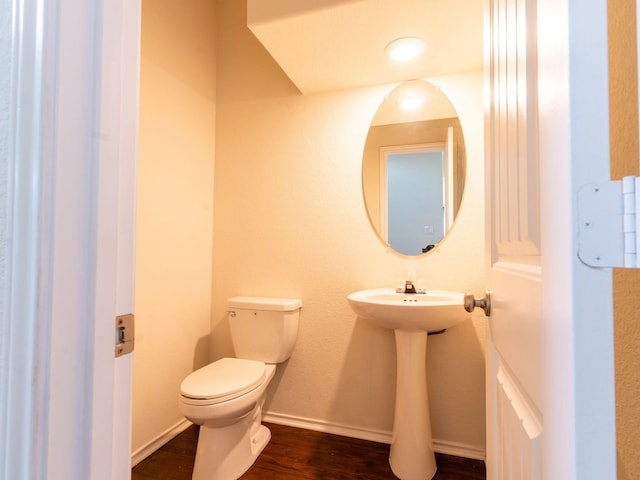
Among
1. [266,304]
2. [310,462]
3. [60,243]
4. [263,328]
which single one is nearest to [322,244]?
[266,304]

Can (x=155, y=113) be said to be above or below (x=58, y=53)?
above

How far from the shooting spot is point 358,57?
1.50 meters

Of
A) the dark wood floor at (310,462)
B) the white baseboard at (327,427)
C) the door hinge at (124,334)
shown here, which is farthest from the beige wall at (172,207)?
the door hinge at (124,334)

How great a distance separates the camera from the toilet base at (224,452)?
1.35 metres

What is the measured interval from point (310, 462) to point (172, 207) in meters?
1.52

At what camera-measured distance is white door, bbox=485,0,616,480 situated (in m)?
0.29

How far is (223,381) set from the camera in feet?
4.57

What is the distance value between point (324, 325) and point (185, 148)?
53.1 inches

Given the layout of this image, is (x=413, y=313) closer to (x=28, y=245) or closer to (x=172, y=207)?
(x=28, y=245)

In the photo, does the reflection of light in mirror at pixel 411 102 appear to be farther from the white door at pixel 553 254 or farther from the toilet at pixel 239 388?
the toilet at pixel 239 388

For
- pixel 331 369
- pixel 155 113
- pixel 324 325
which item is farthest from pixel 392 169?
pixel 155 113

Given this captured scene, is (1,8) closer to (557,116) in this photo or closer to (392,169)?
(557,116)

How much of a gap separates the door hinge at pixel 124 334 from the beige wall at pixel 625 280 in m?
0.73

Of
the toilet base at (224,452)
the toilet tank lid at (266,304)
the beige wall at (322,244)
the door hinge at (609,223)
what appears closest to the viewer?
the door hinge at (609,223)
